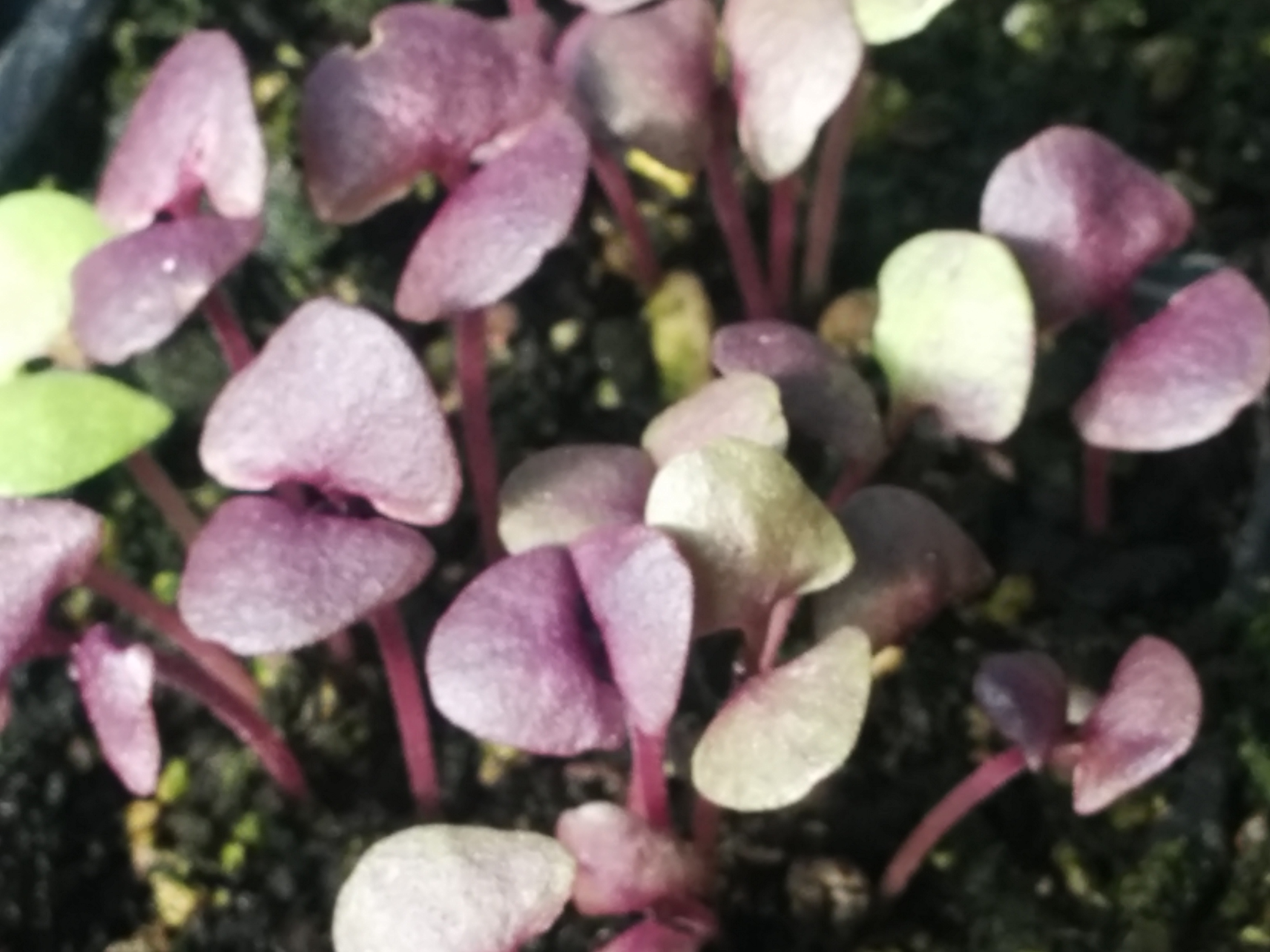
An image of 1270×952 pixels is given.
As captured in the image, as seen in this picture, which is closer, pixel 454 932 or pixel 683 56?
pixel 454 932

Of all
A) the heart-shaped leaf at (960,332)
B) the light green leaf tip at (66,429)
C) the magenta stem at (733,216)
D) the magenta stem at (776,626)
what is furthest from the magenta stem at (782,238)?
the light green leaf tip at (66,429)

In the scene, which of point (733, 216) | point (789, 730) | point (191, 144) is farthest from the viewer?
point (733, 216)

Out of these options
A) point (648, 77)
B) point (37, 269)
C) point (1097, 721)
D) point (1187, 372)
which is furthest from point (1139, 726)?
point (37, 269)

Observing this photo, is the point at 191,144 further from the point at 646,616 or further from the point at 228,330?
the point at 646,616

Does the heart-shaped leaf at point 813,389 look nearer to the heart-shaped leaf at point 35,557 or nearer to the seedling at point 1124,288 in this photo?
the seedling at point 1124,288

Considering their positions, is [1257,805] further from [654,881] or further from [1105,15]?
[1105,15]

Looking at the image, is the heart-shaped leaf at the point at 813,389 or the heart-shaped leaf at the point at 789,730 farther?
the heart-shaped leaf at the point at 813,389

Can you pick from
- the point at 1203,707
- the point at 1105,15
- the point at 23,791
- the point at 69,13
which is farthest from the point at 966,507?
the point at 69,13
